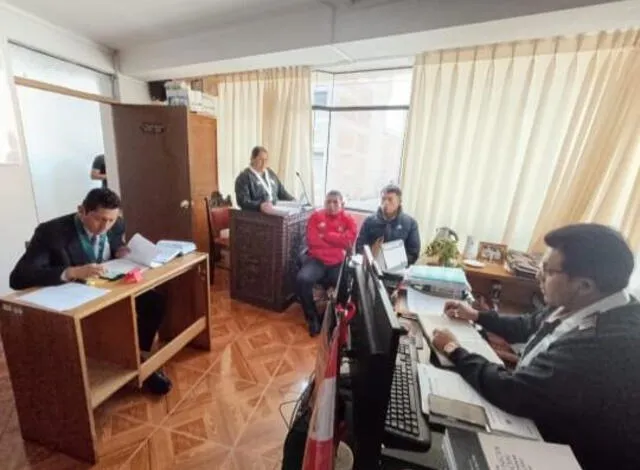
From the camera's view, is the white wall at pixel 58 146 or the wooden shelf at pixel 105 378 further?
the white wall at pixel 58 146

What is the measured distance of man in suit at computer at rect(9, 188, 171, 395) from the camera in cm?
142

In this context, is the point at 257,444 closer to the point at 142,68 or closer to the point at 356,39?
the point at 356,39

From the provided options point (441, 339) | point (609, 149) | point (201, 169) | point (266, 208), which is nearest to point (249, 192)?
point (266, 208)

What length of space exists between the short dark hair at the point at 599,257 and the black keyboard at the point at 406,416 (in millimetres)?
561

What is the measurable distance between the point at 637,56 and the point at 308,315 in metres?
2.86

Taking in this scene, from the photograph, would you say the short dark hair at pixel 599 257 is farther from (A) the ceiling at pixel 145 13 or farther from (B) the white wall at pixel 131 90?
(B) the white wall at pixel 131 90

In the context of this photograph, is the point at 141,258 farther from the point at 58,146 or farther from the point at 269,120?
the point at 58,146

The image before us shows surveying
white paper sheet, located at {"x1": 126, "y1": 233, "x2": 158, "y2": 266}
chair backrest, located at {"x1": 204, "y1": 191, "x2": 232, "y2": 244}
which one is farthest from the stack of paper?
chair backrest, located at {"x1": 204, "y1": 191, "x2": 232, "y2": 244}

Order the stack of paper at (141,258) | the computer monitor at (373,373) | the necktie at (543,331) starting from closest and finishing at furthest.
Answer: the computer monitor at (373,373) < the necktie at (543,331) < the stack of paper at (141,258)

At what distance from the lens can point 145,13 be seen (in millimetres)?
2545

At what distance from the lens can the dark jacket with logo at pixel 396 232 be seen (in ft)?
8.34

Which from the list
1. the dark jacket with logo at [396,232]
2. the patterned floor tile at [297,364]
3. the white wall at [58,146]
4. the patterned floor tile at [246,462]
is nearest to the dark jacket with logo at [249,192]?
the dark jacket with logo at [396,232]

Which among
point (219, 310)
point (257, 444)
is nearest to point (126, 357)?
point (257, 444)

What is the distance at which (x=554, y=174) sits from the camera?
230 cm
